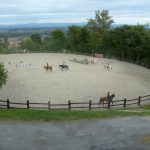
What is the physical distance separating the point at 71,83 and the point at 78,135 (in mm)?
21628

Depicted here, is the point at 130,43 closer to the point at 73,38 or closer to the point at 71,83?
the point at 73,38

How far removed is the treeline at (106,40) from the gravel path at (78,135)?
42.1m

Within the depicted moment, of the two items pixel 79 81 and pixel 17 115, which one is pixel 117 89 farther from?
pixel 17 115

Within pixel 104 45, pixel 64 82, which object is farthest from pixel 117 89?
pixel 104 45

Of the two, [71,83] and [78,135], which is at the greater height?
[78,135]

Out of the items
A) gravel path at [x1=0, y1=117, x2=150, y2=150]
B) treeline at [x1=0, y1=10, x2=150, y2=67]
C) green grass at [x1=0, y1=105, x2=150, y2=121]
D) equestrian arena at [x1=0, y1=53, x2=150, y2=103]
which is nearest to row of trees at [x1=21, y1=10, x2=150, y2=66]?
treeline at [x1=0, y1=10, x2=150, y2=67]

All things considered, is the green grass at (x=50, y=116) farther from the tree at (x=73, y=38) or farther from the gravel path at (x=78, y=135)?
the tree at (x=73, y=38)

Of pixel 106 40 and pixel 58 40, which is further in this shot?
pixel 58 40

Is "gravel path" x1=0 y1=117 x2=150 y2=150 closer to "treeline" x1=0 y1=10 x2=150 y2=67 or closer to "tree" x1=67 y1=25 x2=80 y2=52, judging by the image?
"treeline" x1=0 y1=10 x2=150 y2=67

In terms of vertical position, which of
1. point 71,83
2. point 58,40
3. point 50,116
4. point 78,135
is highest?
point 58,40

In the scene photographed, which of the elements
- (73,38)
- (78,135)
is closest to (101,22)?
(73,38)

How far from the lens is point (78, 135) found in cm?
1508

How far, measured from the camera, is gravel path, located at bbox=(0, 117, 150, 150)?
13719mm

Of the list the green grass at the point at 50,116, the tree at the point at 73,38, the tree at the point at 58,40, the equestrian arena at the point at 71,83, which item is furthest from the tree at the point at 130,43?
the green grass at the point at 50,116
